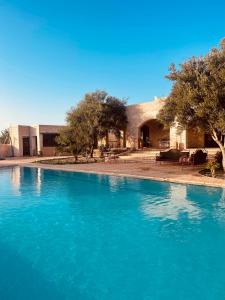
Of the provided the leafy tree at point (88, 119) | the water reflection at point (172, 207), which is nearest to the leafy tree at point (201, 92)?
the water reflection at point (172, 207)

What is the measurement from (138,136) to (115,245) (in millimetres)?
24030

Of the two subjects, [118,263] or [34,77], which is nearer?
[118,263]

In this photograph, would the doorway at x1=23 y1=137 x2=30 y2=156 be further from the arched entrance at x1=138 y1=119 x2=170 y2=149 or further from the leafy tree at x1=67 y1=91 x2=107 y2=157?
the arched entrance at x1=138 y1=119 x2=170 y2=149

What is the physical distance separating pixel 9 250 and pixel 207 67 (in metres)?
11.6

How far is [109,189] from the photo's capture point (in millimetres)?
11883

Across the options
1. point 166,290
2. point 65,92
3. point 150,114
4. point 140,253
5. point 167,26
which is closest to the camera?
point 166,290

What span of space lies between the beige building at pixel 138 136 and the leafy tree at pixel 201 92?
10127 millimetres

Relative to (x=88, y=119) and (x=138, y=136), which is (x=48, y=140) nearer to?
(x=88, y=119)

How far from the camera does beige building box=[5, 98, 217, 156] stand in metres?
26.1

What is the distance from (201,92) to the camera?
11.9m

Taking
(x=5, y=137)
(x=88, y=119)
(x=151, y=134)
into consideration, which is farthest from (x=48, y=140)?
(x=151, y=134)

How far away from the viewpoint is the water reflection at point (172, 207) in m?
7.89

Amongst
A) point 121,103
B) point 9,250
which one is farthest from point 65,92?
point 9,250

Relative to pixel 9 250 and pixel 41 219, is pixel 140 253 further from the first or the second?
pixel 41 219
